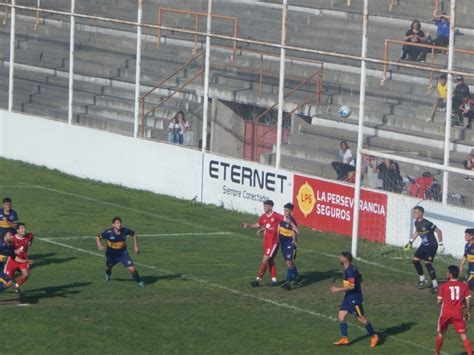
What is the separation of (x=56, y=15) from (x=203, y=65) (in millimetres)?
8270

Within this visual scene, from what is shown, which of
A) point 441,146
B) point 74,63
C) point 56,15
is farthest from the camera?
point 56,15

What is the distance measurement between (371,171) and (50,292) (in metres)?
9.38

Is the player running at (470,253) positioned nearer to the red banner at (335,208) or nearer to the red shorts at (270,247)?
the red shorts at (270,247)

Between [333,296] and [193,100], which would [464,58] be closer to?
[193,100]

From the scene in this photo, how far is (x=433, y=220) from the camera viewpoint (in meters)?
31.6

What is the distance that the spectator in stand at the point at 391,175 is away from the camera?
32.6 metres

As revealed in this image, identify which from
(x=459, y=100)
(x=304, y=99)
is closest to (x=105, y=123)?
(x=304, y=99)

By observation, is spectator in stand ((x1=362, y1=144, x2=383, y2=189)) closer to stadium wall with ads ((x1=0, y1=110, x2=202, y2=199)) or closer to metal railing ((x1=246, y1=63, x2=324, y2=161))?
metal railing ((x1=246, y1=63, x2=324, y2=161))

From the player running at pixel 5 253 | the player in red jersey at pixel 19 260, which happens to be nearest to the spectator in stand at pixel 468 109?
the player in red jersey at pixel 19 260

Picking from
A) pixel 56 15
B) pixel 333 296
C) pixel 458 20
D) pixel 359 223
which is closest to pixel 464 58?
pixel 458 20

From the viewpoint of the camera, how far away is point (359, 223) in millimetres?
32938

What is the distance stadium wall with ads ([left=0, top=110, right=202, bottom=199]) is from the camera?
38344 millimetres

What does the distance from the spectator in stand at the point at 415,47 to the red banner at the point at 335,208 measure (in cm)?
405

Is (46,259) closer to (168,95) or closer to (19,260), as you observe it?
(19,260)
